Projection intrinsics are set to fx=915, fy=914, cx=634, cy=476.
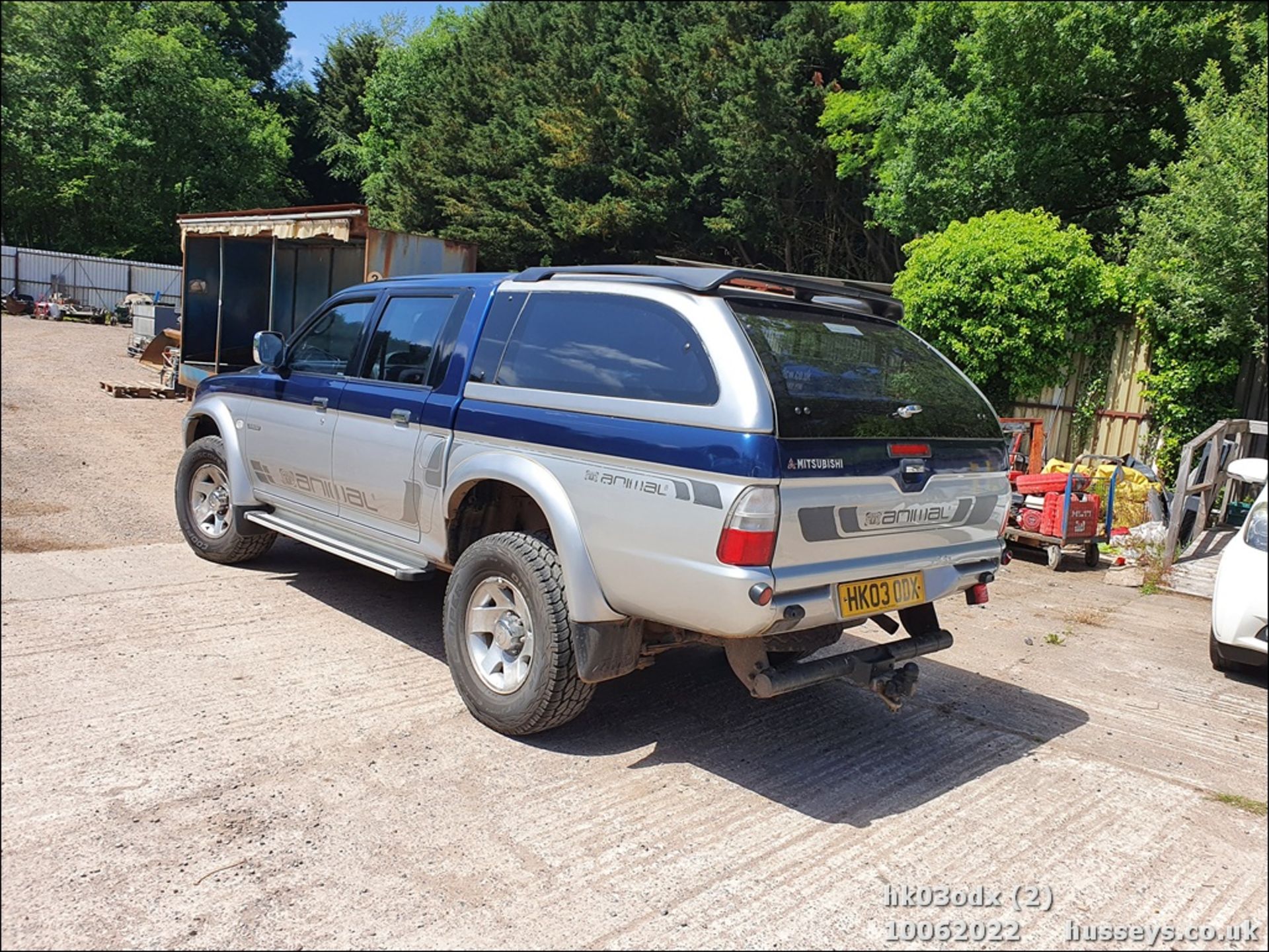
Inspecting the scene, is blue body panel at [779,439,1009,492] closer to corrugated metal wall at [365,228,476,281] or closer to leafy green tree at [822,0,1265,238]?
corrugated metal wall at [365,228,476,281]

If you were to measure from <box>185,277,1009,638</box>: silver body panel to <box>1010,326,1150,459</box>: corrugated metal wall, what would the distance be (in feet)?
30.4

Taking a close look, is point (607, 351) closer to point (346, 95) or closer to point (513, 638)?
point (513, 638)

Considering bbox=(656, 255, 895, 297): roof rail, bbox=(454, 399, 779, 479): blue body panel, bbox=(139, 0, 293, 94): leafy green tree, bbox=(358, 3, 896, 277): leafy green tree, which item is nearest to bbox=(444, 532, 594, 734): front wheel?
bbox=(454, 399, 779, 479): blue body panel

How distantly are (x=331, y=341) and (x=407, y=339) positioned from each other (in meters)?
0.82

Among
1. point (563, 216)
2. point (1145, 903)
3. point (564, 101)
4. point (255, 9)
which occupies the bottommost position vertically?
point (1145, 903)

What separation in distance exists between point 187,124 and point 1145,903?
704 centimetres

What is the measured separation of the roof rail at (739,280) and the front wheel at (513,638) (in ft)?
4.23

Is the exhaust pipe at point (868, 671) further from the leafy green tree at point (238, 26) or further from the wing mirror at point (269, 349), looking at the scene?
the wing mirror at point (269, 349)

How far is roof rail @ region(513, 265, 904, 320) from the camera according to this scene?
3814 millimetres

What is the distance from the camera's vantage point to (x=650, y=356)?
3822 millimetres

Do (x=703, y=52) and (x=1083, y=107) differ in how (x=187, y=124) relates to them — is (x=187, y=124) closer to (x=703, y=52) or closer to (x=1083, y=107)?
(x=1083, y=107)

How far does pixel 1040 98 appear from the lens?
50.0 ft

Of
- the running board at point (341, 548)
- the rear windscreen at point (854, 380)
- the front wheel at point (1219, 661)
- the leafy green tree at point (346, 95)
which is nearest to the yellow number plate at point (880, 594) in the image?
the rear windscreen at point (854, 380)

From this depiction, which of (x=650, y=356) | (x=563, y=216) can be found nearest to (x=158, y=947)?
(x=650, y=356)
